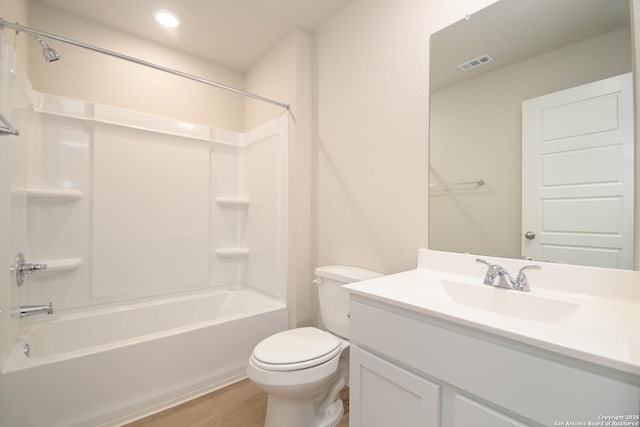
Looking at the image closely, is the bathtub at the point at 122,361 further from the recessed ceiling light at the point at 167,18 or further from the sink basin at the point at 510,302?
the recessed ceiling light at the point at 167,18

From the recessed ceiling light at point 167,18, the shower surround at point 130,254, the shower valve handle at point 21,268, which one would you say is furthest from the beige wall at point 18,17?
the shower valve handle at point 21,268

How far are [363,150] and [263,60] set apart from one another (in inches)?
57.3

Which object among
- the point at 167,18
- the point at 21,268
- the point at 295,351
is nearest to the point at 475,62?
the point at 295,351

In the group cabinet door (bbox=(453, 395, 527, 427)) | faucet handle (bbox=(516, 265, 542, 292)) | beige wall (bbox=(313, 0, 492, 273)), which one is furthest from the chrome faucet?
cabinet door (bbox=(453, 395, 527, 427))

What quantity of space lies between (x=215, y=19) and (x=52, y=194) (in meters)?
1.62

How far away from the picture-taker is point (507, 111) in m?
1.19

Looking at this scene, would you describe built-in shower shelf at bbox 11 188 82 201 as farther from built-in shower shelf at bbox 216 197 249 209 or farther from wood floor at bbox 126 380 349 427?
wood floor at bbox 126 380 349 427

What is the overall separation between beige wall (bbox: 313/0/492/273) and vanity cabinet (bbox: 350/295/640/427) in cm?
62

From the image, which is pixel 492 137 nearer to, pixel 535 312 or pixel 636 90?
pixel 636 90

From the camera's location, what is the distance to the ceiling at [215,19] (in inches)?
73.2

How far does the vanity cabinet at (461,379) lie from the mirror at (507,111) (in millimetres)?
558

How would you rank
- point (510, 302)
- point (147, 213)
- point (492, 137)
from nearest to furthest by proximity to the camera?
point (510, 302), point (492, 137), point (147, 213)

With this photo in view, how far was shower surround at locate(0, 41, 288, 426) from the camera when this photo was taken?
1.39 m

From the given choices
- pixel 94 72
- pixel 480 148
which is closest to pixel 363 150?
pixel 480 148
